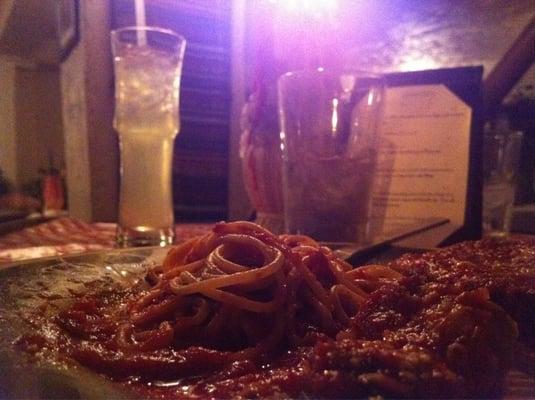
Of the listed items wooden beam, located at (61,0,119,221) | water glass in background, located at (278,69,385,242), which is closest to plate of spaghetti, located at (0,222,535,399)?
water glass in background, located at (278,69,385,242)

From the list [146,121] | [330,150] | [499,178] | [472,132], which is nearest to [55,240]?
[146,121]

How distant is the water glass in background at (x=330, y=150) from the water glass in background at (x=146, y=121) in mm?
379

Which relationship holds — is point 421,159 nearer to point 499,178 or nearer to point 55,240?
point 499,178

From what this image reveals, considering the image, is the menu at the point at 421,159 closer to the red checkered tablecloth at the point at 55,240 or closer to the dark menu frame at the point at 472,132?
the dark menu frame at the point at 472,132

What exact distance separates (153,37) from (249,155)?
46cm

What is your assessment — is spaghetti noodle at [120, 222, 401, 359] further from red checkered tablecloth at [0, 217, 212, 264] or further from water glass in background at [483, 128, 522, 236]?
water glass in background at [483, 128, 522, 236]

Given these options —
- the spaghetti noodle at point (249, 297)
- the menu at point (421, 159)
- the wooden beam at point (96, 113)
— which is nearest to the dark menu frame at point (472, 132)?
the menu at point (421, 159)

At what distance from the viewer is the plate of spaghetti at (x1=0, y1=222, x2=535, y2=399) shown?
46 cm

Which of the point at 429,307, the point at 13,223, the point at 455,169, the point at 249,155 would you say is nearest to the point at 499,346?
the point at 429,307

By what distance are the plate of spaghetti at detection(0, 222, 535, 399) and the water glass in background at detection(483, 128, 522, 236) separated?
858 millimetres

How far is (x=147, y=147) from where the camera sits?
66.3 inches

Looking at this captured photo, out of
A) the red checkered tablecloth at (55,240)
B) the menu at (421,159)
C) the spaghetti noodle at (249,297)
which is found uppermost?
the menu at (421,159)

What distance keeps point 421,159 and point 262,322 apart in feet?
3.52

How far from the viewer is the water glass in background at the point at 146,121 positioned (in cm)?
163
